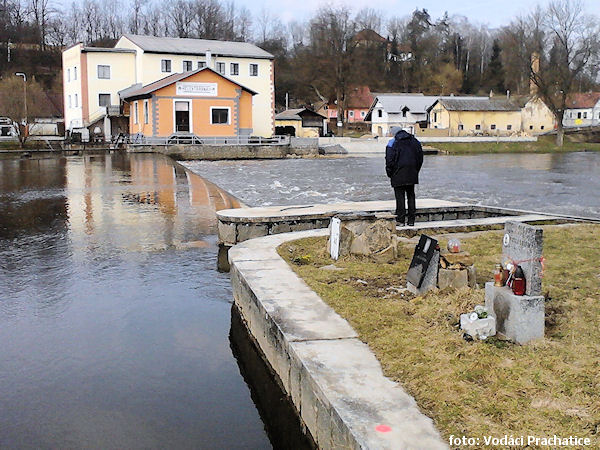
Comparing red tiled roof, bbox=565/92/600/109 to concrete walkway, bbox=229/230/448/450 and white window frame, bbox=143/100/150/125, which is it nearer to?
white window frame, bbox=143/100/150/125

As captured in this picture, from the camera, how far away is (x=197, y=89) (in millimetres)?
48000

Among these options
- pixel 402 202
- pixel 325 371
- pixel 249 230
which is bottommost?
pixel 325 371

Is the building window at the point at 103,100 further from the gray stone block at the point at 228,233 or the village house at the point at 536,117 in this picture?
the gray stone block at the point at 228,233

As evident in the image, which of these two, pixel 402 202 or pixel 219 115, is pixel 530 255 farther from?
pixel 219 115

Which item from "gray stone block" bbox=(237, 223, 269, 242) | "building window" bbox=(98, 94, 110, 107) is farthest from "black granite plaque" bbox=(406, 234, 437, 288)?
"building window" bbox=(98, 94, 110, 107)

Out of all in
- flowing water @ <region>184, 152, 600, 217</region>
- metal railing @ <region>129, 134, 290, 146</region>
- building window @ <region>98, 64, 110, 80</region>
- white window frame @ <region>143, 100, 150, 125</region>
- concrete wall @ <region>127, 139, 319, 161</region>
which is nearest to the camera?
Result: flowing water @ <region>184, 152, 600, 217</region>

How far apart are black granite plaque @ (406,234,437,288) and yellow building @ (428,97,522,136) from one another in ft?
238

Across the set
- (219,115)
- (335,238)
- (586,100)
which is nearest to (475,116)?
(586,100)

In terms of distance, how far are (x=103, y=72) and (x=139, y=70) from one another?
3260 millimetres

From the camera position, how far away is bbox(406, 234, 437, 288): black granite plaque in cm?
647

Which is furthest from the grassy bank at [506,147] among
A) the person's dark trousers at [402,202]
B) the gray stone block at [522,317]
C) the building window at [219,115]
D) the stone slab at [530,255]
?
the gray stone block at [522,317]

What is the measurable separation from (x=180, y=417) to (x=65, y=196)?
49.4 feet

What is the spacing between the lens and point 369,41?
11038 cm

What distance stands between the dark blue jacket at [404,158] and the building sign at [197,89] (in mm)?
39478
